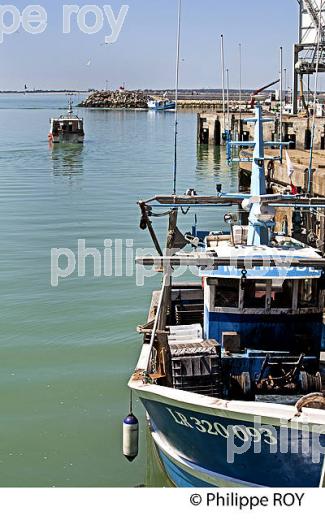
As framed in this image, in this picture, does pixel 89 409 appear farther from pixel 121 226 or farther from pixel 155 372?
pixel 121 226

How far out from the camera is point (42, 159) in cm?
6134

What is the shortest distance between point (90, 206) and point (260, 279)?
2627 centimetres

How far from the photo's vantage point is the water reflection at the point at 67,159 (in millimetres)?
52091

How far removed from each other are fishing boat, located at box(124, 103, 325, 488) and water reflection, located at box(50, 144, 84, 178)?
130 feet

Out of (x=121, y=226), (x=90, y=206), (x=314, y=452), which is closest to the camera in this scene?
(x=314, y=452)

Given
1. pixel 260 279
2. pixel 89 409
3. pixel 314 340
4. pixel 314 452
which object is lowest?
pixel 89 409

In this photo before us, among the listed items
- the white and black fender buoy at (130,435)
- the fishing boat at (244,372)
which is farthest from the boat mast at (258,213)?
the white and black fender buoy at (130,435)

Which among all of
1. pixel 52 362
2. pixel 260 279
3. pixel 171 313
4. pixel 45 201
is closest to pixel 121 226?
pixel 45 201

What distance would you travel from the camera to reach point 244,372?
10.8 m
